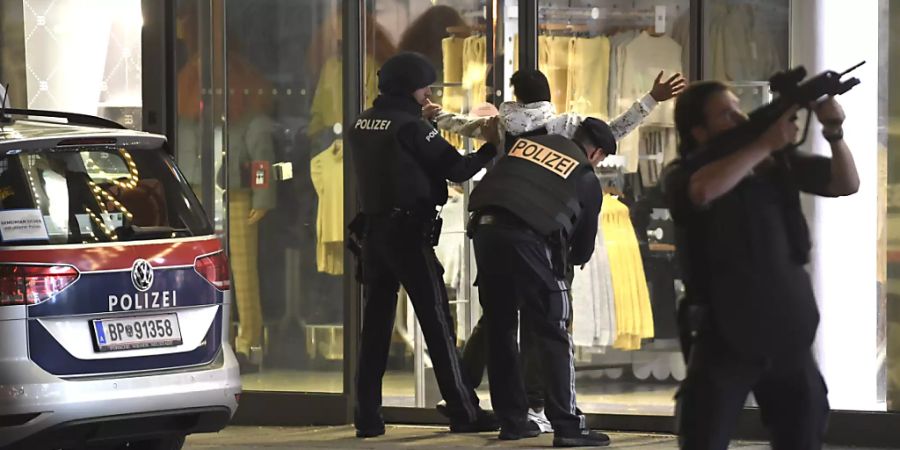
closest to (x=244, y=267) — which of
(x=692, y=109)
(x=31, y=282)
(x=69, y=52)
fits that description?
(x=69, y=52)

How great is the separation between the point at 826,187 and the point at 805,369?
62 cm

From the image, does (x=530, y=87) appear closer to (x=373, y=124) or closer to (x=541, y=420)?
(x=373, y=124)

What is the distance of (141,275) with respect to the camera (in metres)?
6.95

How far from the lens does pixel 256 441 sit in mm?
9016

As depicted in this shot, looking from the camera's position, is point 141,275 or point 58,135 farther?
point 58,135

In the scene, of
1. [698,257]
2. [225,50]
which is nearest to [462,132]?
[225,50]

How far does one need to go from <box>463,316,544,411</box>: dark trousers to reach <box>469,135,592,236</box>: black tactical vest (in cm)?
110

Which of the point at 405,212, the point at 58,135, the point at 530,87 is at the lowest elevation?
the point at 405,212

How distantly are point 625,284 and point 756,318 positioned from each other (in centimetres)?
456

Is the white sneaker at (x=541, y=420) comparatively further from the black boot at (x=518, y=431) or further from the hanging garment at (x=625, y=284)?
the hanging garment at (x=625, y=284)

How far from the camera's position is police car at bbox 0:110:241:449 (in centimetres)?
670

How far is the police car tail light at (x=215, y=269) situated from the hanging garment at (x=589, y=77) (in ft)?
10.0

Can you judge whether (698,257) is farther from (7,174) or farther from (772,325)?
(7,174)

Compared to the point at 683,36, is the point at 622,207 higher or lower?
lower
